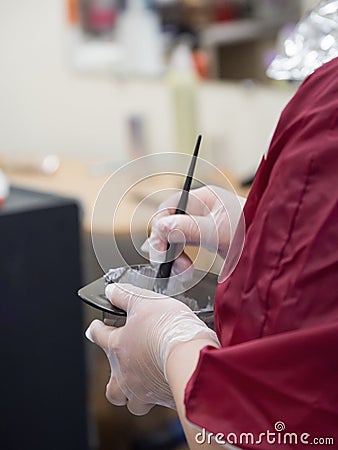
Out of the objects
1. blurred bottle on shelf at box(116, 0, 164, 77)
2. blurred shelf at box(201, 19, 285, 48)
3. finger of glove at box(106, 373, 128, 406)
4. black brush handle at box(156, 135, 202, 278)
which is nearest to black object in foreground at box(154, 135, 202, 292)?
black brush handle at box(156, 135, 202, 278)

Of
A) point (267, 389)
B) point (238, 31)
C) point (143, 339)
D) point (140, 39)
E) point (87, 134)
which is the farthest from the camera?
point (87, 134)

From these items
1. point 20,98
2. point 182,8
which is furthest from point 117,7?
point 20,98

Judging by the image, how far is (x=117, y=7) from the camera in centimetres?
211

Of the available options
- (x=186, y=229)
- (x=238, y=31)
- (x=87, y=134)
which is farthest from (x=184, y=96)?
(x=186, y=229)

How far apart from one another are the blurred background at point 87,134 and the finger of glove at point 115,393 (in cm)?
12

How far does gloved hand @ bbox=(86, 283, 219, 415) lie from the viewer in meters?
0.63

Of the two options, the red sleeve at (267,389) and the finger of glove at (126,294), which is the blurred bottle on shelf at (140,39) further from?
the red sleeve at (267,389)

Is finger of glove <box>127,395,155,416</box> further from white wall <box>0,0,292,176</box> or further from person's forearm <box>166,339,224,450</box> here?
white wall <box>0,0,292,176</box>

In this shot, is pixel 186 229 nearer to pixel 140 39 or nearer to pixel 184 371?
pixel 184 371

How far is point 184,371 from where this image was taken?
59 centimetres

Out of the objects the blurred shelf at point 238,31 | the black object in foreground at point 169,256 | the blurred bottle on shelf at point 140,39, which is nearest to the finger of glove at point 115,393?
the black object in foreground at point 169,256

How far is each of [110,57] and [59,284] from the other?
3.36 feet

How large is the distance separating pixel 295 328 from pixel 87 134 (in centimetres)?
176

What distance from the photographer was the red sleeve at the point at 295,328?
0.54 meters
